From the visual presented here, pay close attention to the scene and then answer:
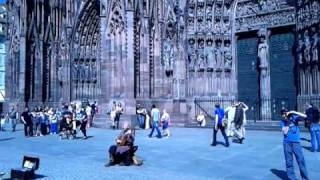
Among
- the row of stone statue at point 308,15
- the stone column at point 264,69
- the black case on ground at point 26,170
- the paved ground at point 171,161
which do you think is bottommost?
the paved ground at point 171,161

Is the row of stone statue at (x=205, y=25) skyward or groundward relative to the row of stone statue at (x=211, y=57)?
skyward

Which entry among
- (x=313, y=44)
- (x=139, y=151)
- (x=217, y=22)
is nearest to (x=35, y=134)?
(x=139, y=151)

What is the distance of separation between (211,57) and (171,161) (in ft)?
46.5

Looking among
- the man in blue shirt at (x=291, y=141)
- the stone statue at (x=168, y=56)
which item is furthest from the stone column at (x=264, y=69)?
the man in blue shirt at (x=291, y=141)

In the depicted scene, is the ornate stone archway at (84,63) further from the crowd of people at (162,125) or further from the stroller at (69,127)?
the stroller at (69,127)

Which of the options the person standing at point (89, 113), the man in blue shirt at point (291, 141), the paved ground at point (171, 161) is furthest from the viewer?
the person standing at point (89, 113)

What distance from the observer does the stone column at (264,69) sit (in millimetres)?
22406

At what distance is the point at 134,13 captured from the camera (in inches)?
832

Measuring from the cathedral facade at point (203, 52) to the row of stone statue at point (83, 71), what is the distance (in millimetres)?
660

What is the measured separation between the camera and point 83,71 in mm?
27141

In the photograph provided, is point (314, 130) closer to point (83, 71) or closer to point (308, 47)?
point (308, 47)

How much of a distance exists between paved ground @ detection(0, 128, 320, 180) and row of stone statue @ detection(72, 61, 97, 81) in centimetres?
1293

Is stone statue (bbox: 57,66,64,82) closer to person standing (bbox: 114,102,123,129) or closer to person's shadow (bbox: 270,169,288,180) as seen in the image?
person standing (bbox: 114,102,123,129)

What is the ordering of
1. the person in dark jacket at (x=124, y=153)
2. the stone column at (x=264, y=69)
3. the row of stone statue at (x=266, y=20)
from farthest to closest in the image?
1. the stone column at (x=264, y=69)
2. the row of stone statue at (x=266, y=20)
3. the person in dark jacket at (x=124, y=153)
